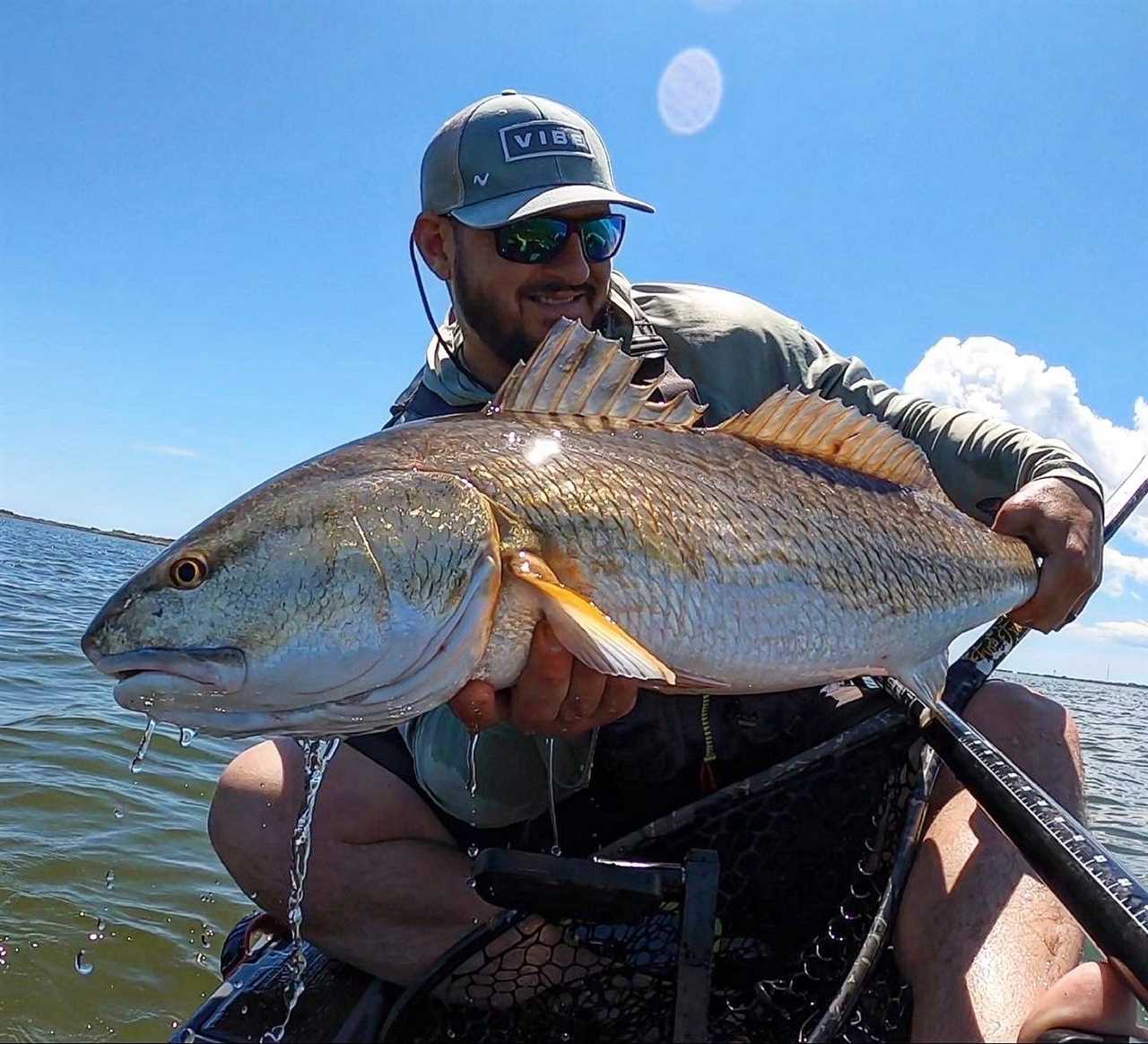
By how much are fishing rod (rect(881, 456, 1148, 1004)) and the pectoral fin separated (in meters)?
0.78

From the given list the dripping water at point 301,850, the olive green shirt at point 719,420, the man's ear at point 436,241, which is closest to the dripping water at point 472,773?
the olive green shirt at point 719,420

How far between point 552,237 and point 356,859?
223 centimetres

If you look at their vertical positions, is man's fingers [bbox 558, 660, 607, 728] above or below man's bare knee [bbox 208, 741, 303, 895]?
above

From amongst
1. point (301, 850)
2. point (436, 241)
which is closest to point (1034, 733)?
point (301, 850)

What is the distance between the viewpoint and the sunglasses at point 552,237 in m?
3.47

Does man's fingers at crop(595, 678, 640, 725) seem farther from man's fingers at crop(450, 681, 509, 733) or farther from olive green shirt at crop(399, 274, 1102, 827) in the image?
olive green shirt at crop(399, 274, 1102, 827)

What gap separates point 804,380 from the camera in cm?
381

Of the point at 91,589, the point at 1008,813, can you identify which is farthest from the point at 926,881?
the point at 91,589

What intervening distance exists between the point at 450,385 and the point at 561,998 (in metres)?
2.19

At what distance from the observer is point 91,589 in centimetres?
2050

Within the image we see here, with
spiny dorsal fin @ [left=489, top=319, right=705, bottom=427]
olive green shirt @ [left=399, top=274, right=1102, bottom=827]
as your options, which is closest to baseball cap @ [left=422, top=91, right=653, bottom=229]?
olive green shirt @ [left=399, top=274, right=1102, bottom=827]

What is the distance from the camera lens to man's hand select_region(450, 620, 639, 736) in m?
2.18

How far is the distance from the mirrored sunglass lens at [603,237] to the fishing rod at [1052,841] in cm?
184

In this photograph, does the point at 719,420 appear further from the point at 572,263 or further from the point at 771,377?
the point at 572,263
